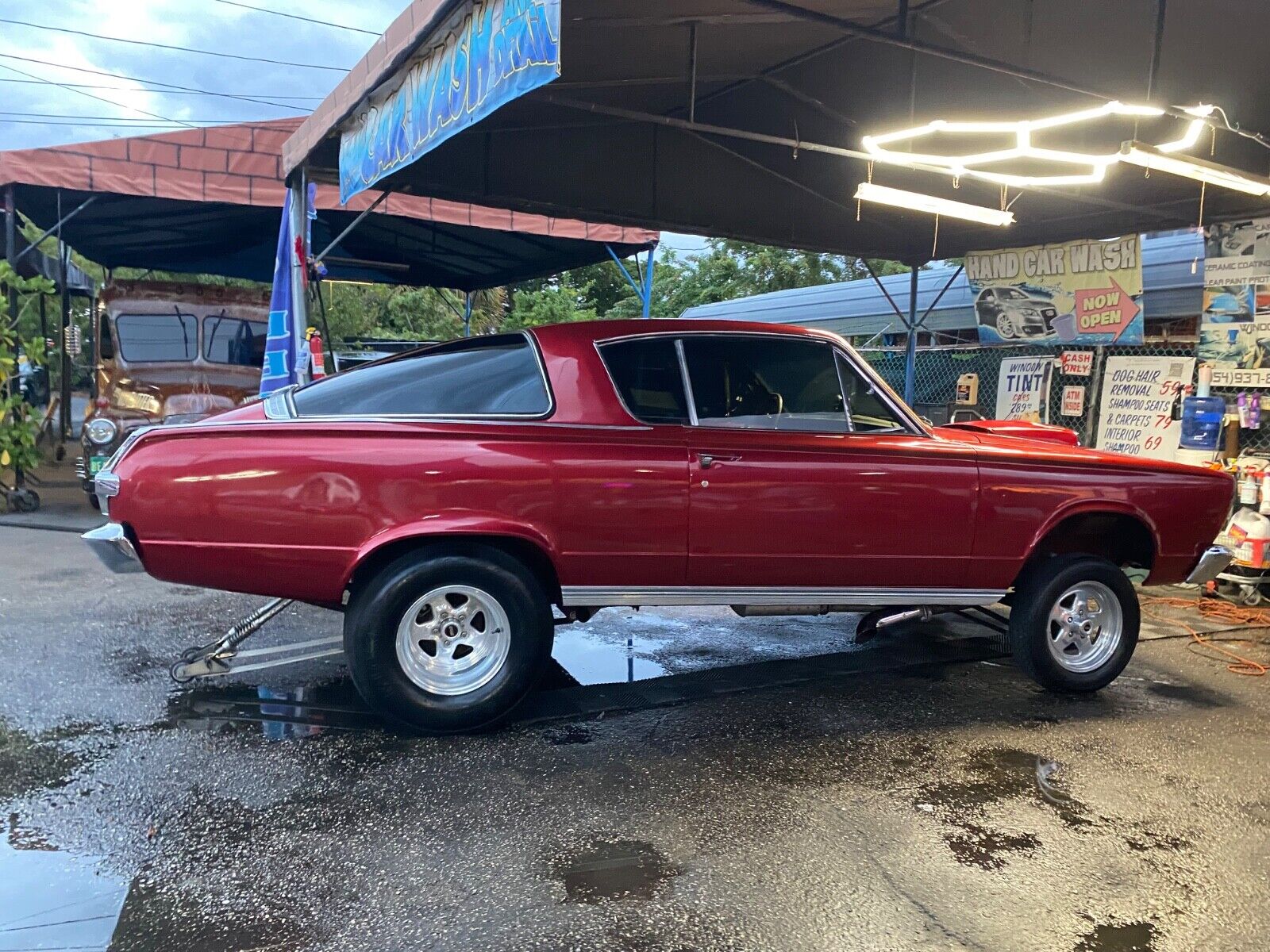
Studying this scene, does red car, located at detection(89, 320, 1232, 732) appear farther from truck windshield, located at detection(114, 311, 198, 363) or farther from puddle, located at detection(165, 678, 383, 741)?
truck windshield, located at detection(114, 311, 198, 363)

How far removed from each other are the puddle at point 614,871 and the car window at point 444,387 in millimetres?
1843

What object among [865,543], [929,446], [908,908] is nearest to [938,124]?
[929,446]

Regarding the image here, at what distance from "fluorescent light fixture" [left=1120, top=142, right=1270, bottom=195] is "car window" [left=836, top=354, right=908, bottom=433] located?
8.55ft

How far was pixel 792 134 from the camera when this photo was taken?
310 inches

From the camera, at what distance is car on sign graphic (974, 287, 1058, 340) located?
30.2ft

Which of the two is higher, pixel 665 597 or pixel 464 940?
pixel 665 597

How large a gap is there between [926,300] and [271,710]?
1137 centimetres

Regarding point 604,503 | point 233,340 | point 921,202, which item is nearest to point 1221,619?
point 921,202

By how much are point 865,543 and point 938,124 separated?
294 centimetres

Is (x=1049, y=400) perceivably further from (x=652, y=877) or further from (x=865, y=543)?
(x=652, y=877)

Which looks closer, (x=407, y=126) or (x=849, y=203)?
(x=407, y=126)

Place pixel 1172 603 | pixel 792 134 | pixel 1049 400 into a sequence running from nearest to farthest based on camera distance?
1. pixel 1172 603
2. pixel 792 134
3. pixel 1049 400

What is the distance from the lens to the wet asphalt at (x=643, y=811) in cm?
264

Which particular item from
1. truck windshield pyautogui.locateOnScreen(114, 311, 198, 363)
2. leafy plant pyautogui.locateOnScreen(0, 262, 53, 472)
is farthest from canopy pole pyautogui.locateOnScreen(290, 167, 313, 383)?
leafy plant pyautogui.locateOnScreen(0, 262, 53, 472)
